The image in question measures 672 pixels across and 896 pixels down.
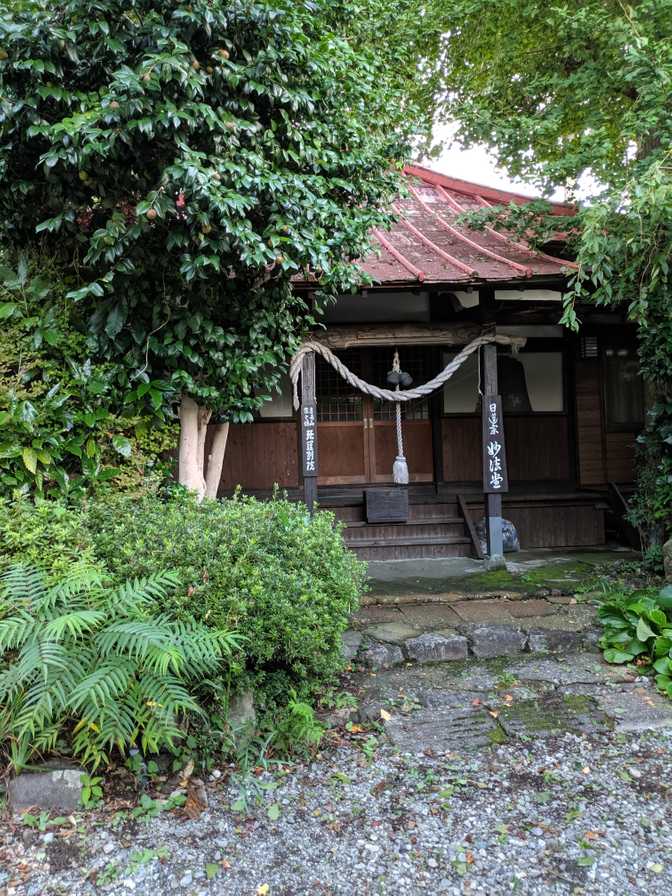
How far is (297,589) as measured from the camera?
3434mm

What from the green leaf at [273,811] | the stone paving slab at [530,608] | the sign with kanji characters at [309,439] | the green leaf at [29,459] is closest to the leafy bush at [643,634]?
the stone paving slab at [530,608]

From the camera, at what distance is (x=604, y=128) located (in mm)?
6121

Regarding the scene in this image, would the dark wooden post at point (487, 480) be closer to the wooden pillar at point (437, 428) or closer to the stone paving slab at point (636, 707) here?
the wooden pillar at point (437, 428)

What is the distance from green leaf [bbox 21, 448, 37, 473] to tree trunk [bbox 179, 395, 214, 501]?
4.29ft

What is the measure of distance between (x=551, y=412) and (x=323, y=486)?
361 cm

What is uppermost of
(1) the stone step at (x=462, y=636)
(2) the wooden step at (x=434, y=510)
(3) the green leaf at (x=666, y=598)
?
(2) the wooden step at (x=434, y=510)

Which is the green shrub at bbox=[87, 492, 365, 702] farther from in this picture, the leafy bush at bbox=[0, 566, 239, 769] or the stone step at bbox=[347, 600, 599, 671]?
the stone step at bbox=[347, 600, 599, 671]

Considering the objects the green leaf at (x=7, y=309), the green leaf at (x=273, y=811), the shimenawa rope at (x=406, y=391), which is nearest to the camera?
the green leaf at (x=273, y=811)

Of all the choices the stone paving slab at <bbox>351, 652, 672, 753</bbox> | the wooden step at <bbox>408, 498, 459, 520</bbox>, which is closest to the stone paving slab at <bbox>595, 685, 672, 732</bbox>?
the stone paving slab at <bbox>351, 652, 672, 753</bbox>

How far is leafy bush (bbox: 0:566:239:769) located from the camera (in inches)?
105

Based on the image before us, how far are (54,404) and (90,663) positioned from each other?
7.54ft

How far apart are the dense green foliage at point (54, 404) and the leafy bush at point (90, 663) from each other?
59.3 inches

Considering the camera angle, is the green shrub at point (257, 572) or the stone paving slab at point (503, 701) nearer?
the green shrub at point (257, 572)

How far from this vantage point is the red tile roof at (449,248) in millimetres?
6297
